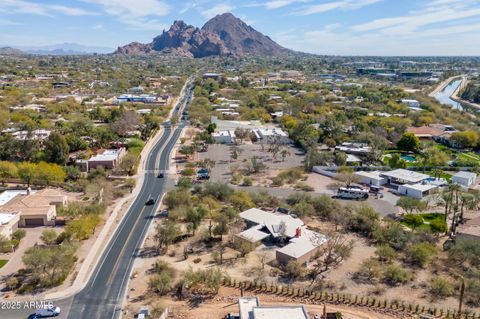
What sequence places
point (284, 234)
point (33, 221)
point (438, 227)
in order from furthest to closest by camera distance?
1. point (33, 221)
2. point (438, 227)
3. point (284, 234)

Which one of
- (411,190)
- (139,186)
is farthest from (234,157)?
(411,190)

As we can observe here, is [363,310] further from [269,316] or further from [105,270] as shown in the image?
[105,270]

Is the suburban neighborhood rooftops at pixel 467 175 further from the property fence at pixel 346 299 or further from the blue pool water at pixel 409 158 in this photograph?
the property fence at pixel 346 299

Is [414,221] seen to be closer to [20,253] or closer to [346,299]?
[346,299]

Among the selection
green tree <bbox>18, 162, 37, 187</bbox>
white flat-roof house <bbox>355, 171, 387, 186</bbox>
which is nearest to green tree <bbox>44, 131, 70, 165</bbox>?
green tree <bbox>18, 162, 37, 187</bbox>

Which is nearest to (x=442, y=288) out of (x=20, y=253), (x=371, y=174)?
(x=371, y=174)

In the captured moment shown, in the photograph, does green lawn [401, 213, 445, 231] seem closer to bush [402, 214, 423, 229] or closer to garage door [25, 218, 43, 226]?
bush [402, 214, 423, 229]
